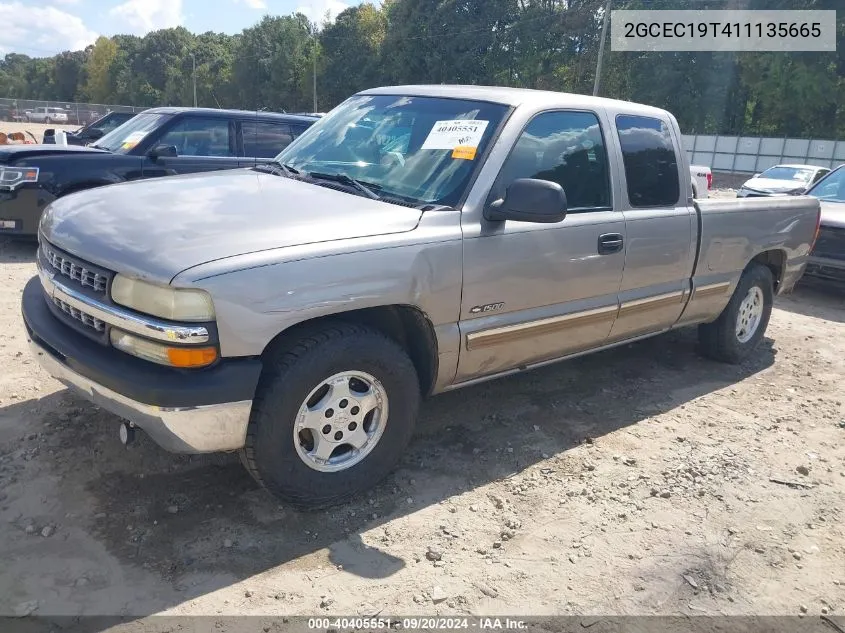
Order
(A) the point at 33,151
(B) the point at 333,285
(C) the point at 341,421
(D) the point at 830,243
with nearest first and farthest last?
(B) the point at 333,285 → (C) the point at 341,421 → (A) the point at 33,151 → (D) the point at 830,243

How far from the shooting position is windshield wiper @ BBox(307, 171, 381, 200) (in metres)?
3.39

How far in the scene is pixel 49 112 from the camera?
51.3 meters

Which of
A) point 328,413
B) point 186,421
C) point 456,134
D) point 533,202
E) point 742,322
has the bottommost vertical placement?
point 742,322

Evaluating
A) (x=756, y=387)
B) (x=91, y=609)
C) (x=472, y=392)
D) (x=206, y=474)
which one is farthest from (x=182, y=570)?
(x=756, y=387)

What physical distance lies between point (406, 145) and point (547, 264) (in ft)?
3.29

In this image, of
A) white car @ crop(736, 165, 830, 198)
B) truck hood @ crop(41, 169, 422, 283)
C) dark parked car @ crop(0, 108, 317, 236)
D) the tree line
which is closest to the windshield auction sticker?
dark parked car @ crop(0, 108, 317, 236)

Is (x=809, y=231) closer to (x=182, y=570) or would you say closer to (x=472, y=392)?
(x=472, y=392)

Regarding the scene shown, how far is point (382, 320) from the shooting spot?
3262 mm

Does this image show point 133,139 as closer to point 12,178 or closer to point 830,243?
point 12,178

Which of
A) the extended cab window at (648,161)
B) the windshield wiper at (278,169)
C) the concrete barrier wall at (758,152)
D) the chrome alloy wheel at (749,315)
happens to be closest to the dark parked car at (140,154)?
the windshield wiper at (278,169)

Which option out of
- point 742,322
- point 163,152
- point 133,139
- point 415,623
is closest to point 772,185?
point 742,322

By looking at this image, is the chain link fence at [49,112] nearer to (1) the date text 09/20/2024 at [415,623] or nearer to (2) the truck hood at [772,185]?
(2) the truck hood at [772,185]

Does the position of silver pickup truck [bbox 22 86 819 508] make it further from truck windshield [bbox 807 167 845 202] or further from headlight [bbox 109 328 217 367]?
truck windshield [bbox 807 167 845 202]

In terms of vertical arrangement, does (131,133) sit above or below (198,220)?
above
